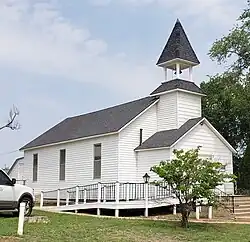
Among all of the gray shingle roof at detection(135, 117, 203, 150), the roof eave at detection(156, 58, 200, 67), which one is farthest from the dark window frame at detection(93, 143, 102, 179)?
the roof eave at detection(156, 58, 200, 67)

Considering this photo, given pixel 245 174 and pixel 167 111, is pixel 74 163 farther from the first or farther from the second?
pixel 245 174

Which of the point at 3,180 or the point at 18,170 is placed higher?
the point at 18,170

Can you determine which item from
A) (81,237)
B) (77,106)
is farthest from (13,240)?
(77,106)

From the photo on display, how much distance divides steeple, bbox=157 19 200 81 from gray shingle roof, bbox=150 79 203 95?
62 cm

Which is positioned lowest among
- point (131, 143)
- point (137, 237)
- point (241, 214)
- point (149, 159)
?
point (137, 237)

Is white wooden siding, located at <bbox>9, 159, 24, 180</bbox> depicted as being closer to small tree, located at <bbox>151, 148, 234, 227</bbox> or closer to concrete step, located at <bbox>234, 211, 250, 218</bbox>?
concrete step, located at <bbox>234, 211, 250, 218</bbox>

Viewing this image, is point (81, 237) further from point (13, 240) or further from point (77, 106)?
point (77, 106)

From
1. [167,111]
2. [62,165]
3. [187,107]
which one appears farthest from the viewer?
[62,165]

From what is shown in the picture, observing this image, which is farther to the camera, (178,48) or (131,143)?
(178,48)

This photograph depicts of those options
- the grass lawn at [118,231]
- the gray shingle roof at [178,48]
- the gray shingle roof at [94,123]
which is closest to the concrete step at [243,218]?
the grass lawn at [118,231]

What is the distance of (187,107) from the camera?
27.2 meters

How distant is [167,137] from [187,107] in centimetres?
270

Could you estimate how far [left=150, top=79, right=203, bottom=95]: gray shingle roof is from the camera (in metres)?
26.9

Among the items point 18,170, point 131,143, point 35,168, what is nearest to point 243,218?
point 131,143
